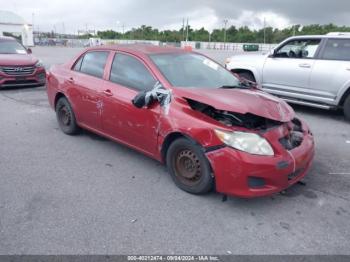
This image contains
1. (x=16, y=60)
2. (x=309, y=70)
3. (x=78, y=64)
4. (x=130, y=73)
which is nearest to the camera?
(x=130, y=73)

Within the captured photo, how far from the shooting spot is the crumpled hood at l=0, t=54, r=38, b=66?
961 centimetres

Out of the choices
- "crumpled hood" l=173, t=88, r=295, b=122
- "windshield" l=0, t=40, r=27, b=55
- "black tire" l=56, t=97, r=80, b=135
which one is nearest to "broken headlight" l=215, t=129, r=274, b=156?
"crumpled hood" l=173, t=88, r=295, b=122

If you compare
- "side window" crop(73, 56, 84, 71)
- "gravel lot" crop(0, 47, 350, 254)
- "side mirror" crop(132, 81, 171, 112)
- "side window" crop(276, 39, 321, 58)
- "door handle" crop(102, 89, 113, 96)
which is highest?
"side window" crop(276, 39, 321, 58)

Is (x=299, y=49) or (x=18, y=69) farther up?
(x=299, y=49)

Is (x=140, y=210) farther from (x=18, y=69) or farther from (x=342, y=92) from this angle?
(x=18, y=69)

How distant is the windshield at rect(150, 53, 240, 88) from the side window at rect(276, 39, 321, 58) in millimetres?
3246

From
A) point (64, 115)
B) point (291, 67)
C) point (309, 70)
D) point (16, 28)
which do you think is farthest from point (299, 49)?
point (16, 28)

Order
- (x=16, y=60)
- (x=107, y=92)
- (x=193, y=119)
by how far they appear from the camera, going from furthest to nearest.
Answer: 1. (x=16, y=60)
2. (x=107, y=92)
3. (x=193, y=119)

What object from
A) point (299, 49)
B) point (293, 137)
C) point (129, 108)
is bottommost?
point (293, 137)

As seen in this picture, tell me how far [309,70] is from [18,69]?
7.97 m

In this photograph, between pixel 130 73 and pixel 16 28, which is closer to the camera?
pixel 130 73

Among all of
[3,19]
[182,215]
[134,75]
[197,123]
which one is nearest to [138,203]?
[182,215]

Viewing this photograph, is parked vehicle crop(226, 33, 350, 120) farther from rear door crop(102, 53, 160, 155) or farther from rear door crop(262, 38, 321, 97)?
rear door crop(102, 53, 160, 155)

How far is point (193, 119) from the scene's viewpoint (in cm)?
353
